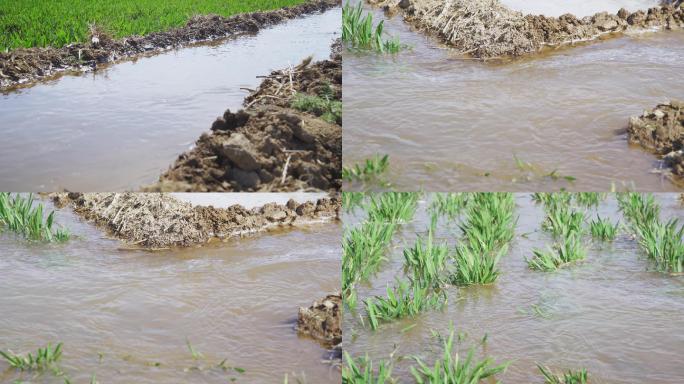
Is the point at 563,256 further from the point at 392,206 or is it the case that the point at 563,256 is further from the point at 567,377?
the point at 567,377

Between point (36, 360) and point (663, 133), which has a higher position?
point (663, 133)

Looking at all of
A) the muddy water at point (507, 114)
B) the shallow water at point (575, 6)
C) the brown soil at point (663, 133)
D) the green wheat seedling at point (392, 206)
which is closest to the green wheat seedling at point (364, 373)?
the muddy water at point (507, 114)

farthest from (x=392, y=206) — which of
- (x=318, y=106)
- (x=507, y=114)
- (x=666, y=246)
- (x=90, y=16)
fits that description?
(x=90, y=16)

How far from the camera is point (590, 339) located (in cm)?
242

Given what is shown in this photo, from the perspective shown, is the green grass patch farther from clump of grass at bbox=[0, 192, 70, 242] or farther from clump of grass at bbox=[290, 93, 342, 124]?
clump of grass at bbox=[290, 93, 342, 124]

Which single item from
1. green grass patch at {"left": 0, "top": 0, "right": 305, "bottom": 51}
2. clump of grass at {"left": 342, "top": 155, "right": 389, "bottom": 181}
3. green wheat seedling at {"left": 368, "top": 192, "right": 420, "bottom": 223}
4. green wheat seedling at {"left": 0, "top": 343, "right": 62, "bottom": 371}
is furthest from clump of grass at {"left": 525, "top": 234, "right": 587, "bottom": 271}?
green wheat seedling at {"left": 0, "top": 343, "right": 62, "bottom": 371}

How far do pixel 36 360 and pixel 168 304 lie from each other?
541 millimetres

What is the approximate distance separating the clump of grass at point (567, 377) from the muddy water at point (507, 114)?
23.6 inches

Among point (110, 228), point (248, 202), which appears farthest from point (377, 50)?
point (110, 228)

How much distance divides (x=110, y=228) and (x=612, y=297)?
220cm

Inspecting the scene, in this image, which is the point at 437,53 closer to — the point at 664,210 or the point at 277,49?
the point at 277,49

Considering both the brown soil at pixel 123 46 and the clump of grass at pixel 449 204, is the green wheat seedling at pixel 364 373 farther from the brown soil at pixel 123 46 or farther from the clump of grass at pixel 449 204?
the brown soil at pixel 123 46

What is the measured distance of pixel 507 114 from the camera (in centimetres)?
266

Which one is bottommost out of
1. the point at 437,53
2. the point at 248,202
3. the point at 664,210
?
the point at 664,210
